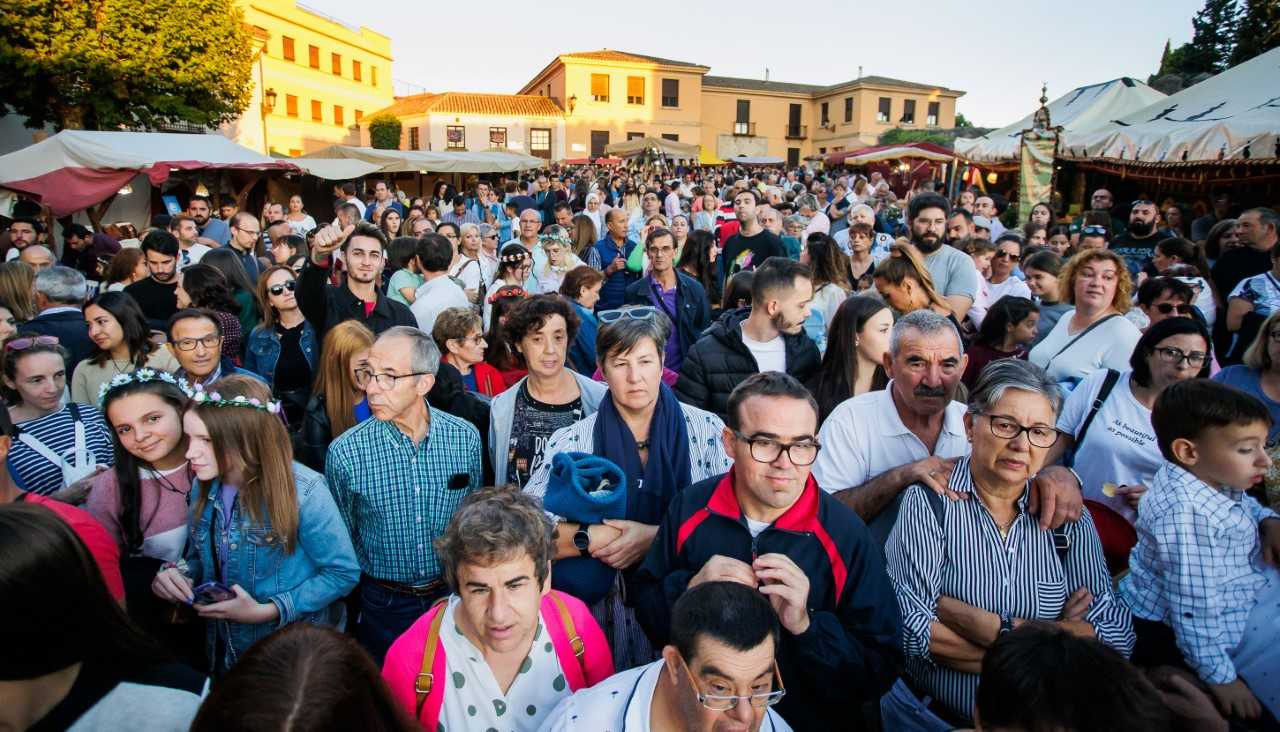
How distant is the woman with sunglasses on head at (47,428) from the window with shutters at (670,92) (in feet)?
161

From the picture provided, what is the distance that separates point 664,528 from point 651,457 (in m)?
0.50

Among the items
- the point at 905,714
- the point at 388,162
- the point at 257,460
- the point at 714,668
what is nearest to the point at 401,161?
the point at 388,162

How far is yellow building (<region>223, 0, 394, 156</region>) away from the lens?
112 feet

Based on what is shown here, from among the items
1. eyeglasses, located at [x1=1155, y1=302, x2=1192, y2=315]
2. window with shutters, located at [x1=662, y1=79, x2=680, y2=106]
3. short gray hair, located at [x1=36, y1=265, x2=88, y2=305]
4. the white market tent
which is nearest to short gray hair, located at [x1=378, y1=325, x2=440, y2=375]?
short gray hair, located at [x1=36, y1=265, x2=88, y2=305]

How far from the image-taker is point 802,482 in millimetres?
1981

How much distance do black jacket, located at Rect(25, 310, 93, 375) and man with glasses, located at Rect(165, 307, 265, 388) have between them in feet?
4.31

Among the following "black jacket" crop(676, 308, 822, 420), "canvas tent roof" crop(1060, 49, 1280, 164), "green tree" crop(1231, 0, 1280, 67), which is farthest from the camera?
"green tree" crop(1231, 0, 1280, 67)

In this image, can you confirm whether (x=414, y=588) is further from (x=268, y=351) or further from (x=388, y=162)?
(x=388, y=162)

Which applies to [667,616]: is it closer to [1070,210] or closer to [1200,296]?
[1200,296]

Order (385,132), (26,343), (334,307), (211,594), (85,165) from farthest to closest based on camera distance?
(385,132) < (85,165) < (334,307) < (26,343) < (211,594)

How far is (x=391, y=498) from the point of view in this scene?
281cm

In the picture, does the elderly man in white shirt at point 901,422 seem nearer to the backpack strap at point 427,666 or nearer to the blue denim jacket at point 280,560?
the backpack strap at point 427,666

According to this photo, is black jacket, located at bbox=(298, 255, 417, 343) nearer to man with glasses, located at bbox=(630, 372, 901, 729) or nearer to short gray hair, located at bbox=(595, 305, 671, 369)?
short gray hair, located at bbox=(595, 305, 671, 369)

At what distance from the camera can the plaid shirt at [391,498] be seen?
9.18 ft
